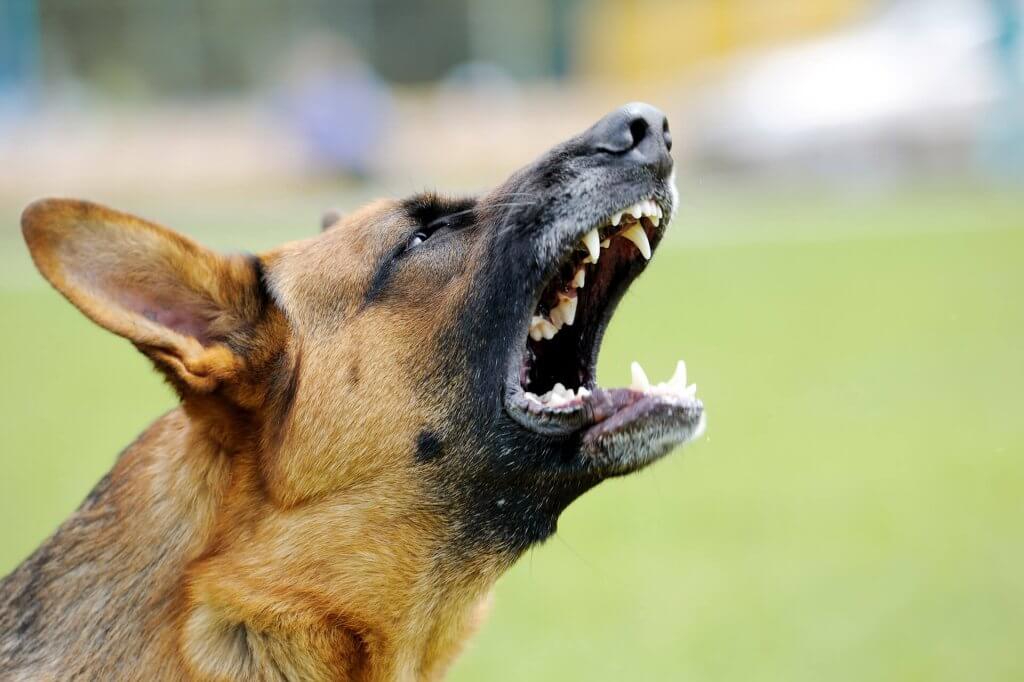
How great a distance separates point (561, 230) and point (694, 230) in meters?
15.7

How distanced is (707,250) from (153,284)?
13.9 metres

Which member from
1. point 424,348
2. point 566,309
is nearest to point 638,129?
point 566,309

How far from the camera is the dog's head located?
3.68 metres

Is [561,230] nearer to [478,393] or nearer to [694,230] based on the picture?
[478,393]

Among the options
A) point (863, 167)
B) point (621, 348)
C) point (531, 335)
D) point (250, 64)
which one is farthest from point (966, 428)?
point (250, 64)

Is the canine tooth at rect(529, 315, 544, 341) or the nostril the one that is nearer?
the nostril

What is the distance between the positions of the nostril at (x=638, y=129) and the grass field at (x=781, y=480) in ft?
6.66

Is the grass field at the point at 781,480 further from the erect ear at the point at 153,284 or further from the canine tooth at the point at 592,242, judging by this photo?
the erect ear at the point at 153,284

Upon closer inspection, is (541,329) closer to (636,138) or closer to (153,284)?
(636,138)

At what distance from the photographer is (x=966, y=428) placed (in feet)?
27.3

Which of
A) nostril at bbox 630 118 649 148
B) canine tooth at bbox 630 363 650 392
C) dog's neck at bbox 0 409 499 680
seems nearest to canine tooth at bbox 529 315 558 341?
canine tooth at bbox 630 363 650 392

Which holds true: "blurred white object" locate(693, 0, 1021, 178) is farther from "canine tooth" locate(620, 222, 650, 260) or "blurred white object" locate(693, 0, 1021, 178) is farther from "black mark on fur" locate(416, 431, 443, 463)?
"black mark on fur" locate(416, 431, 443, 463)

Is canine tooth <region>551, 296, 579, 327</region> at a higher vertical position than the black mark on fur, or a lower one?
higher

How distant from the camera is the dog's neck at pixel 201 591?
3492 millimetres
